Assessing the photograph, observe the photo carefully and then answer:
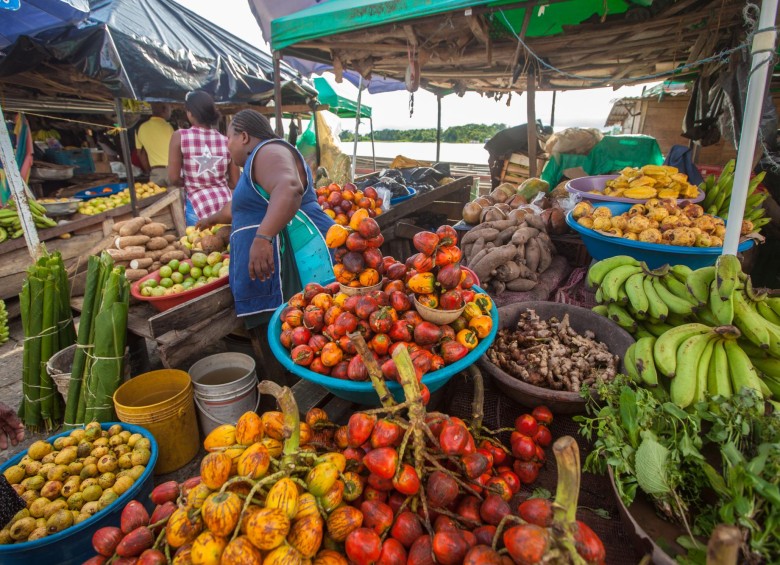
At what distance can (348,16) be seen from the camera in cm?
414

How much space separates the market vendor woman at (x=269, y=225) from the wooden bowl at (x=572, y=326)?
1528 millimetres

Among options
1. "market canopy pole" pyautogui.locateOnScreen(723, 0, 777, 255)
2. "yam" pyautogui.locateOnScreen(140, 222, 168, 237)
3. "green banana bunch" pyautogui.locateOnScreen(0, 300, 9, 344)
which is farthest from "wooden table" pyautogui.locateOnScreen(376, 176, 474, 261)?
"green banana bunch" pyautogui.locateOnScreen(0, 300, 9, 344)

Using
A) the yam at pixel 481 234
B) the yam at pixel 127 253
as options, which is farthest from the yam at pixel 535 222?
the yam at pixel 127 253

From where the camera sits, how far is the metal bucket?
9.30 feet

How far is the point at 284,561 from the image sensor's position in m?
0.89

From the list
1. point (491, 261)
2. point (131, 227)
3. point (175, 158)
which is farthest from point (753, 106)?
point (175, 158)

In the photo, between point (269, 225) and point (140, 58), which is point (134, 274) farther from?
point (140, 58)

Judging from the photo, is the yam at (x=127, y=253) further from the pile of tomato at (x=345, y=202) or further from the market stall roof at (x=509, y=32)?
the market stall roof at (x=509, y=32)

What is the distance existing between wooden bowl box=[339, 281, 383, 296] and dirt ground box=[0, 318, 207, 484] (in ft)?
6.56

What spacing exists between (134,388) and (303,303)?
71.0 inches

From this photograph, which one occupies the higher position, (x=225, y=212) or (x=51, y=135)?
(x=51, y=135)

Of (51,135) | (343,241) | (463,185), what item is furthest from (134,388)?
(51,135)

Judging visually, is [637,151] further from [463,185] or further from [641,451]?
[641,451]

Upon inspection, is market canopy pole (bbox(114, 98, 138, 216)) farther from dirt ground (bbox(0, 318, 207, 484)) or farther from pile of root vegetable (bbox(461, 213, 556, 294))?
pile of root vegetable (bbox(461, 213, 556, 294))
